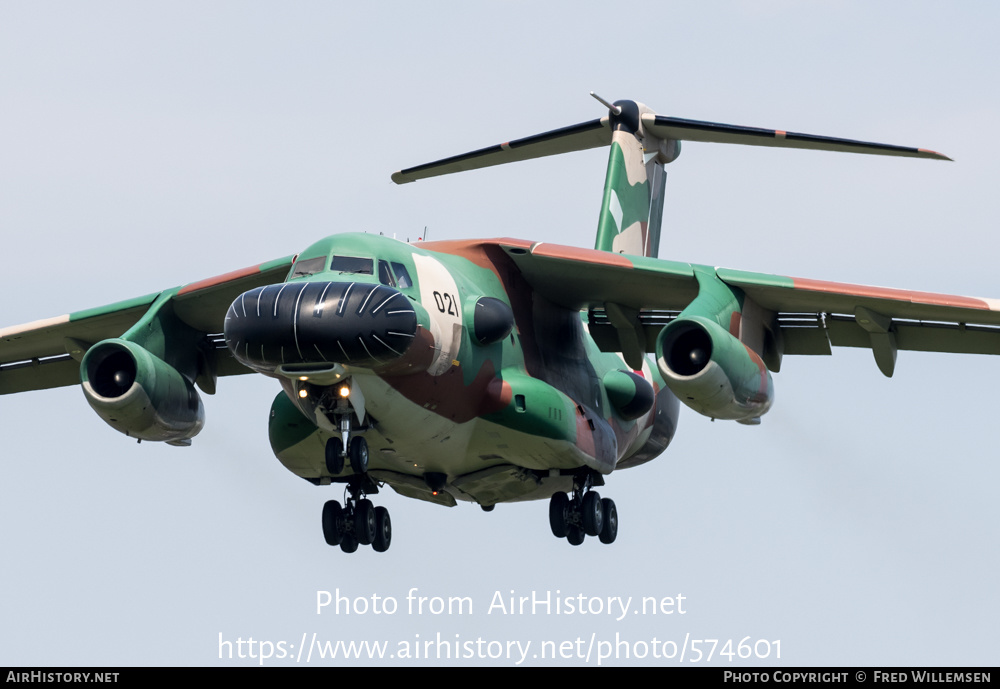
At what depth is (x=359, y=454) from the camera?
1906 cm

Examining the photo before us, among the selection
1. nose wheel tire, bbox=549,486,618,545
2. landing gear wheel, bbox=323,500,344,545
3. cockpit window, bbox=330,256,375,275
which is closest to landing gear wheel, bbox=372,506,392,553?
landing gear wheel, bbox=323,500,344,545

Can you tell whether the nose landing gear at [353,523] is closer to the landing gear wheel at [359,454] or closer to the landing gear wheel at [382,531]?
the landing gear wheel at [382,531]

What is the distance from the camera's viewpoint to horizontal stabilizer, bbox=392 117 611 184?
2373 cm

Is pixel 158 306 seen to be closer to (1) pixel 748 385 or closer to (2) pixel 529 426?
(2) pixel 529 426

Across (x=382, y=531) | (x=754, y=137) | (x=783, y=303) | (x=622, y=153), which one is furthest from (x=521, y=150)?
(x=382, y=531)

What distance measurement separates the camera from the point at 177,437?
21266mm

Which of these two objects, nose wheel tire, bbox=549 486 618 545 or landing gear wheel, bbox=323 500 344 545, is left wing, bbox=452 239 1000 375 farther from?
landing gear wheel, bbox=323 500 344 545

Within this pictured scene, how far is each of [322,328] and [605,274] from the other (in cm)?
418

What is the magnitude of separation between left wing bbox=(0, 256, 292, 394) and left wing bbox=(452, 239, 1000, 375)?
9.39ft

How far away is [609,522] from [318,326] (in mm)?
5630

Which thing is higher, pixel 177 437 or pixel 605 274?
pixel 605 274
